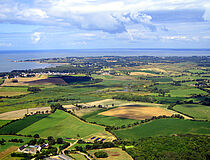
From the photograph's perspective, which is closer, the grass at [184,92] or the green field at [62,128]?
the green field at [62,128]

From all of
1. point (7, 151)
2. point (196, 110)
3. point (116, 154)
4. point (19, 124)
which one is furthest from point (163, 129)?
point (19, 124)

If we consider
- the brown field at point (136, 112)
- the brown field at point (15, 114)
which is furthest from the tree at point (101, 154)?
the brown field at point (15, 114)

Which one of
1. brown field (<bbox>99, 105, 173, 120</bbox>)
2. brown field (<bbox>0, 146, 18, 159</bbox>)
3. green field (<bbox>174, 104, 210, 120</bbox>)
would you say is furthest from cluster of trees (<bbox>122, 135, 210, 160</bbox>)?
brown field (<bbox>0, 146, 18, 159</bbox>)

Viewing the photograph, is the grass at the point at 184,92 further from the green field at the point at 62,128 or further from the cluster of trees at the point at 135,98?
the green field at the point at 62,128

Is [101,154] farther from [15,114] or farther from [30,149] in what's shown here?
[15,114]

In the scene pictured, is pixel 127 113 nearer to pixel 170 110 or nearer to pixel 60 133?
pixel 170 110

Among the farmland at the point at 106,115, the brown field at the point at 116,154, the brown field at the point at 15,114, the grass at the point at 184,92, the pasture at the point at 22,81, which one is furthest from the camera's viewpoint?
the pasture at the point at 22,81

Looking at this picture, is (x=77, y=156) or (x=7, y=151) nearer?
(x=77, y=156)
